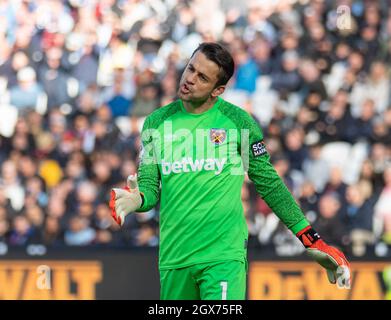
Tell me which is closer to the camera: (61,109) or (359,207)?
(359,207)

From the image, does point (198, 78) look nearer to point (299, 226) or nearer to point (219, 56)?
point (219, 56)

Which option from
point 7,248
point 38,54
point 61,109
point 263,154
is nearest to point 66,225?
point 7,248

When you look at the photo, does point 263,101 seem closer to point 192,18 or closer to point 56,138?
point 192,18

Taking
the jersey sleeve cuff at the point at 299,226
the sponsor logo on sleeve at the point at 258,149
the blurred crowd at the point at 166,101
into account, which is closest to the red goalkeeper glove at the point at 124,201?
the sponsor logo on sleeve at the point at 258,149

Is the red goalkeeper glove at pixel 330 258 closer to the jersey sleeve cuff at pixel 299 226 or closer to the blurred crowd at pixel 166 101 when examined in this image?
the jersey sleeve cuff at pixel 299 226

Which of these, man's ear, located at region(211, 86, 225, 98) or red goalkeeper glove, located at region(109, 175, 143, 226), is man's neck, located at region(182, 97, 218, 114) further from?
red goalkeeper glove, located at region(109, 175, 143, 226)

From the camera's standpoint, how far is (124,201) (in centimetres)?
769

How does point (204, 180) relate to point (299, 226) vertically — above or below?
above

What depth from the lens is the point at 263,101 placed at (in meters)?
16.7

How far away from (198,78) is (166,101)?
8.62 metres

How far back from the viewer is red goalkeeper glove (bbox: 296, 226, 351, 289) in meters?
8.26

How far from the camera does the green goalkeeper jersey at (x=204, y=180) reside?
27.2ft

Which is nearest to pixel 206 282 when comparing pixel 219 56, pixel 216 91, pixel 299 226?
pixel 299 226

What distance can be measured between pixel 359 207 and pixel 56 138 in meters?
4.85
